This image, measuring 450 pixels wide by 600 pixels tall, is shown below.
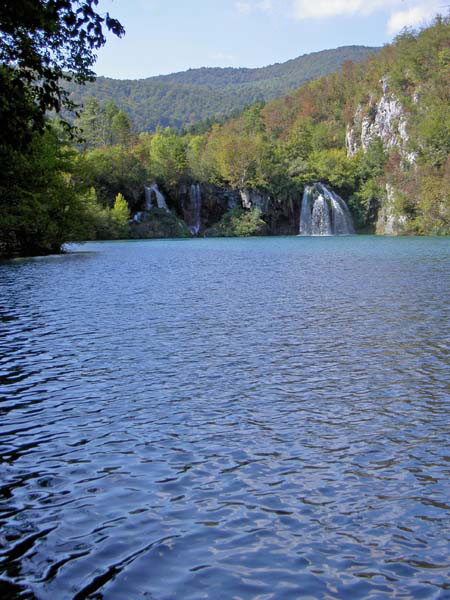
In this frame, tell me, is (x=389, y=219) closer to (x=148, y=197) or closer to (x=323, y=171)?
(x=323, y=171)

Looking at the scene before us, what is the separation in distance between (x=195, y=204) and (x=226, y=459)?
3833 inches

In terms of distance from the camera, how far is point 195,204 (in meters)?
103

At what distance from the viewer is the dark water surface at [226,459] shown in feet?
16.2

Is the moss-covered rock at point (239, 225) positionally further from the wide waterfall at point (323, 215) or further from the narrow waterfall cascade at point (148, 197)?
the narrow waterfall cascade at point (148, 197)

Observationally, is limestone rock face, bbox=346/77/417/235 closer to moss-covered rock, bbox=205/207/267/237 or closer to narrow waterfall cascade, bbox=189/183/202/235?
moss-covered rock, bbox=205/207/267/237

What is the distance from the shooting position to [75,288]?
24969mm

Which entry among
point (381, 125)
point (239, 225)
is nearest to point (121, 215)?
point (239, 225)

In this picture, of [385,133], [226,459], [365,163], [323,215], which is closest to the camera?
[226,459]

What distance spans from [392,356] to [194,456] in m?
6.26

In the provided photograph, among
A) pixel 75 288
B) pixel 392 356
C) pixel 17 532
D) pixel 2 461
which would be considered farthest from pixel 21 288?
pixel 17 532

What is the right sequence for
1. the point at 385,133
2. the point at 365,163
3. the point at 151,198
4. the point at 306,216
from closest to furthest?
the point at 151,198, the point at 306,216, the point at 365,163, the point at 385,133

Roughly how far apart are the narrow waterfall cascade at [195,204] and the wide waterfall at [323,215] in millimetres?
16721

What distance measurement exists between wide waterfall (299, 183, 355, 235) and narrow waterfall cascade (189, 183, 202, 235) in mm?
16721

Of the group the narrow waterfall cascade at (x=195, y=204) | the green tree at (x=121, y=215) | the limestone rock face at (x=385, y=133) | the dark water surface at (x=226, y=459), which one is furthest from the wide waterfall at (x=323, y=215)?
the dark water surface at (x=226, y=459)
